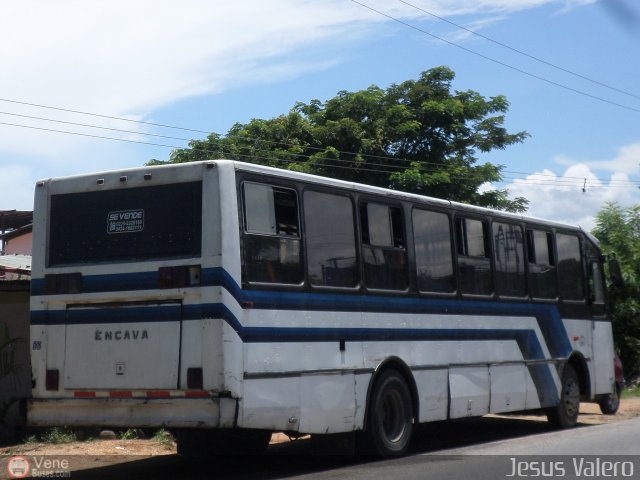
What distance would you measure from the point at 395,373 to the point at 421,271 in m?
1.40

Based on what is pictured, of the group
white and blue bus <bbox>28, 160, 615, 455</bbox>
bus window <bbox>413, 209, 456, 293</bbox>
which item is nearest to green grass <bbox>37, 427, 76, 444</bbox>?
white and blue bus <bbox>28, 160, 615, 455</bbox>

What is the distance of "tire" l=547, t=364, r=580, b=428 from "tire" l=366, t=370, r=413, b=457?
13.5ft

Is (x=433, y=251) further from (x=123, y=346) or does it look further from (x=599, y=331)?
(x=599, y=331)

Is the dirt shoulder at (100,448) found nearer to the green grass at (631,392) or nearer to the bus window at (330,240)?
the bus window at (330,240)

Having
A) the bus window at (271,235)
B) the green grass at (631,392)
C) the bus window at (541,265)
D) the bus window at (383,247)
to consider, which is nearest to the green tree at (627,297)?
the green grass at (631,392)

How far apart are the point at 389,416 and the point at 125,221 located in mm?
3880

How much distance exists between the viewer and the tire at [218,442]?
10578 millimetres

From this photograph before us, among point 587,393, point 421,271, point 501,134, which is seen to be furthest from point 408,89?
point 421,271

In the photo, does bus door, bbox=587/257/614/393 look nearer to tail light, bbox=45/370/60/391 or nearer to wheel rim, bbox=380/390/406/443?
wheel rim, bbox=380/390/406/443

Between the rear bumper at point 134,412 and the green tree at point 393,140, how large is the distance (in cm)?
1880

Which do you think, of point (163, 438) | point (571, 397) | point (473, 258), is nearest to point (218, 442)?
point (163, 438)

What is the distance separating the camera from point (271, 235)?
964 cm

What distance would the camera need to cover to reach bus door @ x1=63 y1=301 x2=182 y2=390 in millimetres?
9195

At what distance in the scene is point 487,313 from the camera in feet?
43.0
